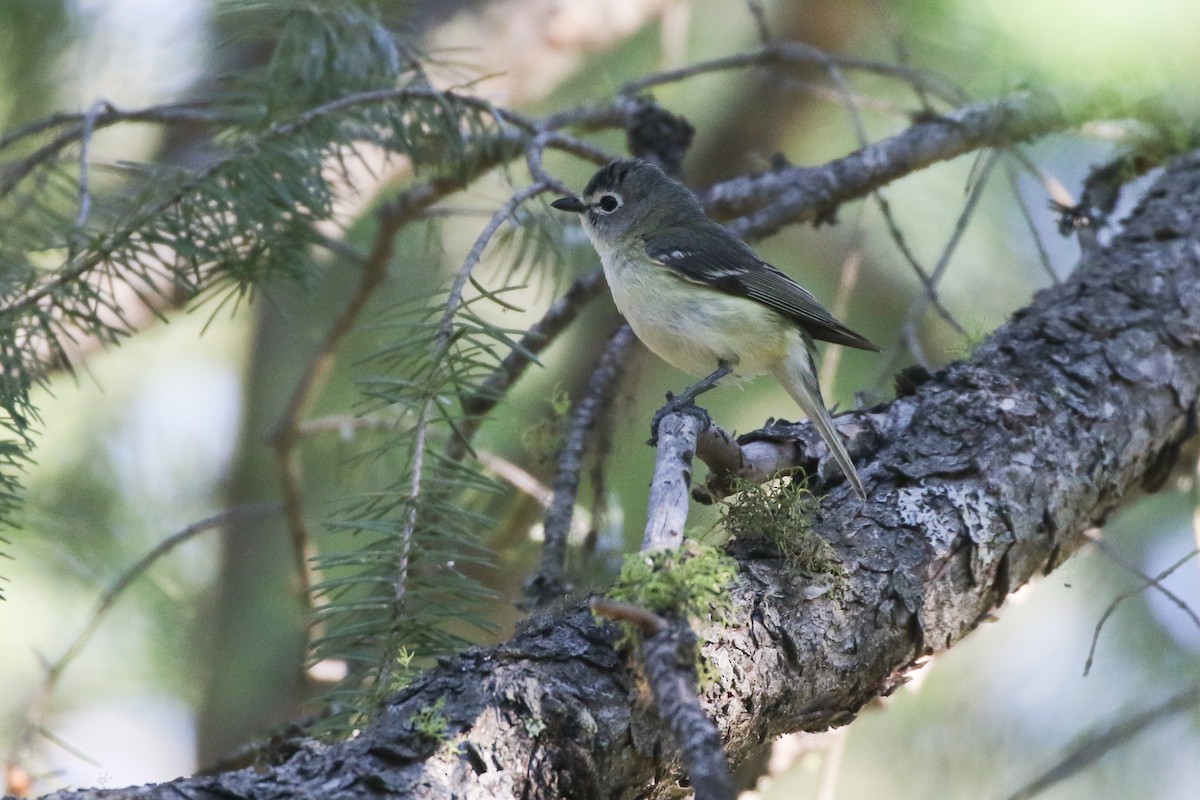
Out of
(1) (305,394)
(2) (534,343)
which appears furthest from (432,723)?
(1) (305,394)

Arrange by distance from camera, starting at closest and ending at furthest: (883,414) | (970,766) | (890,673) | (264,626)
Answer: (890,673) < (883,414) < (970,766) < (264,626)

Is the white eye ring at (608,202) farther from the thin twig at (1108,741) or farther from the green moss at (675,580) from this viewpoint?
the thin twig at (1108,741)

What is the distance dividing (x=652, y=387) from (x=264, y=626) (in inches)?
84.4

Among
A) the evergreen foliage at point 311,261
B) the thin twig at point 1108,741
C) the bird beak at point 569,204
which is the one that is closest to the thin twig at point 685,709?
the evergreen foliage at point 311,261

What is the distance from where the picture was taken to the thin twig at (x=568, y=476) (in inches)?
104

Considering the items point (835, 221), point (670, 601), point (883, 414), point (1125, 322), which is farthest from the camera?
point (835, 221)

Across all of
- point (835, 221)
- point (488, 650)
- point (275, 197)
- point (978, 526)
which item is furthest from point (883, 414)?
point (275, 197)

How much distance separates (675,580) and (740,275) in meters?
1.77

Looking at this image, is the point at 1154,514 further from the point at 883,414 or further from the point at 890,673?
the point at 890,673

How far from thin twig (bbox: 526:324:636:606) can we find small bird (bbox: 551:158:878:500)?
0.15 m

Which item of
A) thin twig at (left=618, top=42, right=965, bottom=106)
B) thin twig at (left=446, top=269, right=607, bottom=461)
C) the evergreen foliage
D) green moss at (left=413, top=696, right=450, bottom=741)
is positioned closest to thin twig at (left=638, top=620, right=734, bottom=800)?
green moss at (left=413, top=696, right=450, bottom=741)

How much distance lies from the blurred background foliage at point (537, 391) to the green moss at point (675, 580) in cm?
136

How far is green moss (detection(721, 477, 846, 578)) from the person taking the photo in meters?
2.18

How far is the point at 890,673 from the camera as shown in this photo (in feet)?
7.34
